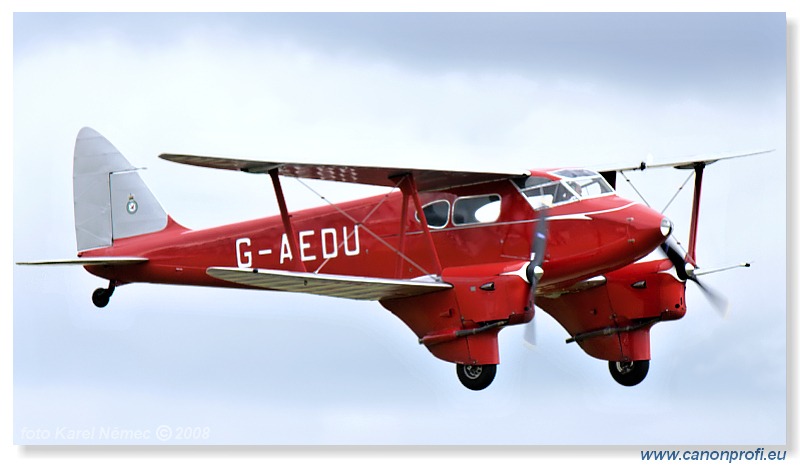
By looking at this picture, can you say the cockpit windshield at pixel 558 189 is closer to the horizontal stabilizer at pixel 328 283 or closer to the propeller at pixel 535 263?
the propeller at pixel 535 263

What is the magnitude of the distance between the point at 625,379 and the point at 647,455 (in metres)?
2.10

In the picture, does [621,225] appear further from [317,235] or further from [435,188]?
[317,235]

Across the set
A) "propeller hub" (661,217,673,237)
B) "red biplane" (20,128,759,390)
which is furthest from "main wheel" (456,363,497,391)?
"propeller hub" (661,217,673,237)

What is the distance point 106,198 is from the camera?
24547 mm

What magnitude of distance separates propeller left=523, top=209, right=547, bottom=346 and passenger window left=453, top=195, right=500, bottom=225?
2.03ft

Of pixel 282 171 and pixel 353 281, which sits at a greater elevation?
pixel 282 171

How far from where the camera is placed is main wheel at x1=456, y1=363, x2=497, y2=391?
21.2 m

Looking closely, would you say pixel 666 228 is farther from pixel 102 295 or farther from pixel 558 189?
pixel 102 295

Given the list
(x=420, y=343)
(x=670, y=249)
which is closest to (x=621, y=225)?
(x=670, y=249)

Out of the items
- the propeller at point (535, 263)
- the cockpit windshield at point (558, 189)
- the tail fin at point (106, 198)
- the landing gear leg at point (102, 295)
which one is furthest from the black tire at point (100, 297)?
the propeller at point (535, 263)

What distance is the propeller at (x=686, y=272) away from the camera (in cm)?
2242

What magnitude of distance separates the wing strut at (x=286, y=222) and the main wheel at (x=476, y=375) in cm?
242

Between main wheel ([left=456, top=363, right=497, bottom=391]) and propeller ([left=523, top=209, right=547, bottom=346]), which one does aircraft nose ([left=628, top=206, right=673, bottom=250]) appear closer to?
propeller ([left=523, top=209, right=547, bottom=346])
